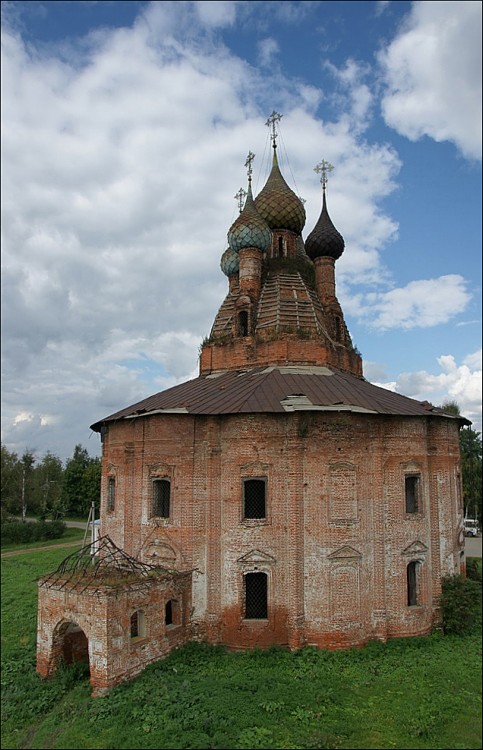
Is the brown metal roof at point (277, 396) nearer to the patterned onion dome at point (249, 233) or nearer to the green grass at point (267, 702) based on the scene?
the patterned onion dome at point (249, 233)

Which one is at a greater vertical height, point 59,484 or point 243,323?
point 243,323

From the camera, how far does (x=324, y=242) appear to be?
2306 centimetres

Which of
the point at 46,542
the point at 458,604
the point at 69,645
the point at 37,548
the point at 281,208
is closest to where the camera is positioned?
the point at 69,645

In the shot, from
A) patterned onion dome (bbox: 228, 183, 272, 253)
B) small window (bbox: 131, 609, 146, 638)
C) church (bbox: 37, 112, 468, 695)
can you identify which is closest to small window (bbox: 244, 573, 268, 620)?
church (bbox: 37, 112, 468, 695)

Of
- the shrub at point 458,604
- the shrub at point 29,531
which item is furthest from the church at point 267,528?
the shrub at point 29,531

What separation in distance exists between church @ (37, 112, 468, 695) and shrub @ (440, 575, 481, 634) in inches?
11.4

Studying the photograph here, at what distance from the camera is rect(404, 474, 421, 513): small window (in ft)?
56.0

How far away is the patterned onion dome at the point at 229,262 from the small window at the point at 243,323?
3287 mm

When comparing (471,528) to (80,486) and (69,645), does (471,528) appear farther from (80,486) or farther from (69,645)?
(69,645)

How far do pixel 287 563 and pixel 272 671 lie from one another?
2760 mm

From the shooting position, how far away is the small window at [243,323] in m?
20.9

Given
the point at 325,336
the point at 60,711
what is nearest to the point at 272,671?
the point at 60,711

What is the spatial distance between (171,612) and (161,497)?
343 cm

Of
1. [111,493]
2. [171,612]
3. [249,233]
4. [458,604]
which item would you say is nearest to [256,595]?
[171,612]
